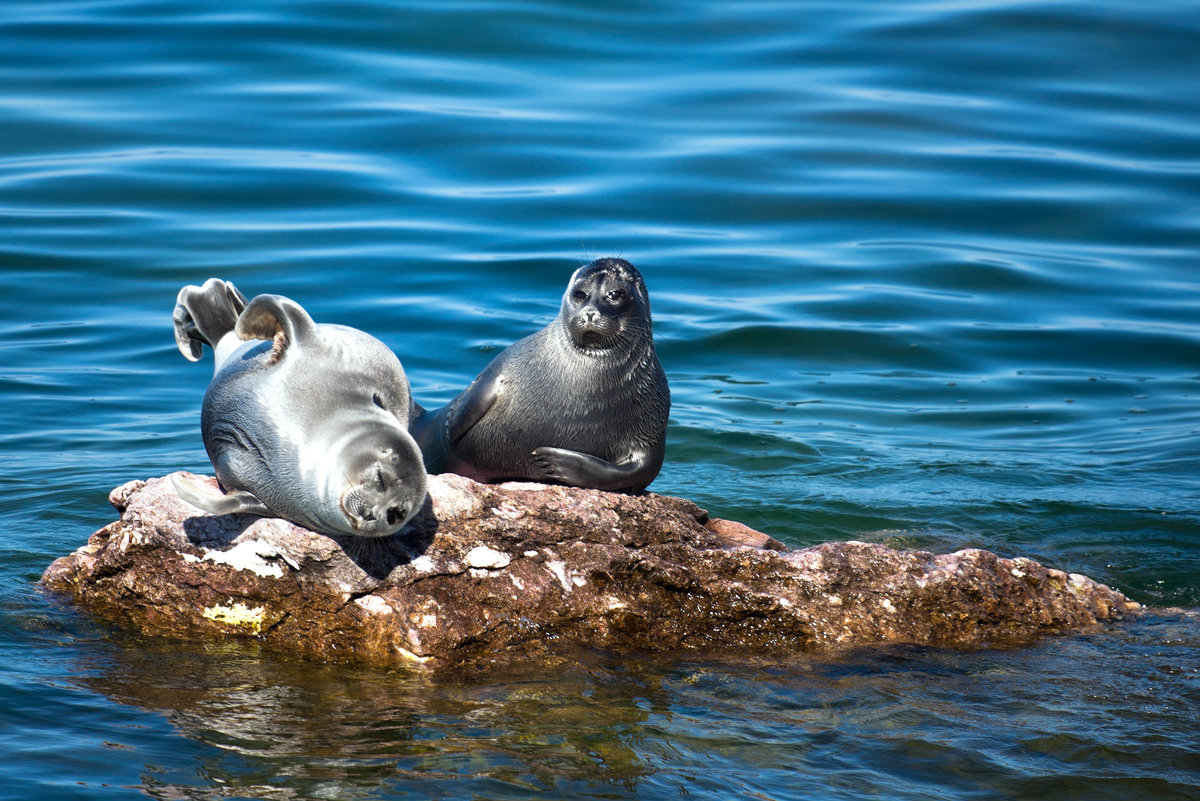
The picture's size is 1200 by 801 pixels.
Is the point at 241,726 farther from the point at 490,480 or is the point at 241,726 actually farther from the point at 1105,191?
the point at 1105,191

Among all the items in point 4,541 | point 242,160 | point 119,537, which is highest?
point 242,160

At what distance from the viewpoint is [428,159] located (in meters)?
15.6

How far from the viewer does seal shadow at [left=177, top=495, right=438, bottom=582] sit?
15.4ft

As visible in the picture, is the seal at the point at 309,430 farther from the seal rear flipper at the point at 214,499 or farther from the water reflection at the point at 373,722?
the water reflection at the point at 373,722

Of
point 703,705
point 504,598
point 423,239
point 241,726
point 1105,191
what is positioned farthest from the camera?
point 1105,191

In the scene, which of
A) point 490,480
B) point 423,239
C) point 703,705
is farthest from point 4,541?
point 423,239

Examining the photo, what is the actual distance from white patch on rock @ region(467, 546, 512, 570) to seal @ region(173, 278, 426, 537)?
1.70 feet

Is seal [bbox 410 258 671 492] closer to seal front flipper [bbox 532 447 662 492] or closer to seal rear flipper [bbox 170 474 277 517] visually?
seal front flipper [bbox 532 447 662 492]

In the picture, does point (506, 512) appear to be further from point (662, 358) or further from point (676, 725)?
point (662, 358)

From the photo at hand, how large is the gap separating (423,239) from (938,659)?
9357 millimetres

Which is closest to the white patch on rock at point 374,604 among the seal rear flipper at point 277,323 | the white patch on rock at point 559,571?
the white patch on rock at point 559,571

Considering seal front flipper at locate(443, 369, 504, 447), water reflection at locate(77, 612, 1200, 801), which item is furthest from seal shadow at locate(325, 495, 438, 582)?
seal front flipper at locate(443, 369, 504, 447)

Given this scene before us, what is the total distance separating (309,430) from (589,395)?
159 centimetres

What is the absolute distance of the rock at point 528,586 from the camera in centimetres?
471
